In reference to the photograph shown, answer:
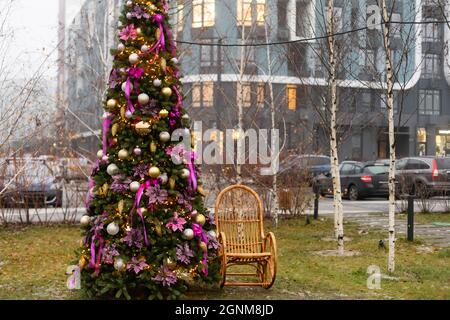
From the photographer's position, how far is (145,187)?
5938mm

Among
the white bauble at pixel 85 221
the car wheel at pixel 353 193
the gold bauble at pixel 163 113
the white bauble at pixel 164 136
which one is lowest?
the car wheel at pixel 353 193

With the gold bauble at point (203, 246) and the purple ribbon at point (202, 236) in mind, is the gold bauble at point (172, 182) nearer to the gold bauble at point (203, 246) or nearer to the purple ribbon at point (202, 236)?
the purple ribbon at point (202, 236)

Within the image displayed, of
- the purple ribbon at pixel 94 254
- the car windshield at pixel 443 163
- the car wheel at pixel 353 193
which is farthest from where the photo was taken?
the car wheel at pixel 353 193

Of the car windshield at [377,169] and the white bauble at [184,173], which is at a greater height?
the white bauble at [184,173]

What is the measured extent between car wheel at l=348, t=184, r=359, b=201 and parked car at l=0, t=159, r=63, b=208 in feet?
40.0

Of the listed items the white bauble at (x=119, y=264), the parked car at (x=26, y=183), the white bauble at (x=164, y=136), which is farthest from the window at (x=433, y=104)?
the white bauble at (x=119, y=264)

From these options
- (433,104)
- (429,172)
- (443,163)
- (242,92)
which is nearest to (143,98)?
(242,92)

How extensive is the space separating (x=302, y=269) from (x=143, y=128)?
11.4 feet

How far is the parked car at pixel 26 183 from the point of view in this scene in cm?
1232

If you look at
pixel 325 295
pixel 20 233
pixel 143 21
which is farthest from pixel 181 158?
pixel 20 233

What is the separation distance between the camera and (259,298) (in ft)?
20.6

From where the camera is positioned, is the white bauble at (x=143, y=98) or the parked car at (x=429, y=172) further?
the parked car at (x=429, y=172)

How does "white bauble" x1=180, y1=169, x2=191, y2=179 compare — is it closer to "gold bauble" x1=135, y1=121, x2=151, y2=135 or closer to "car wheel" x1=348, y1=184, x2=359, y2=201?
"gold bauble" x1=135, y1=121, x2=151, y2=135

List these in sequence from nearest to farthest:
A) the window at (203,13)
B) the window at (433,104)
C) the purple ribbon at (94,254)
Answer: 1. the purple ribbon at (94,254)
2. the window at (203,13)
3. the window at (433,104)
